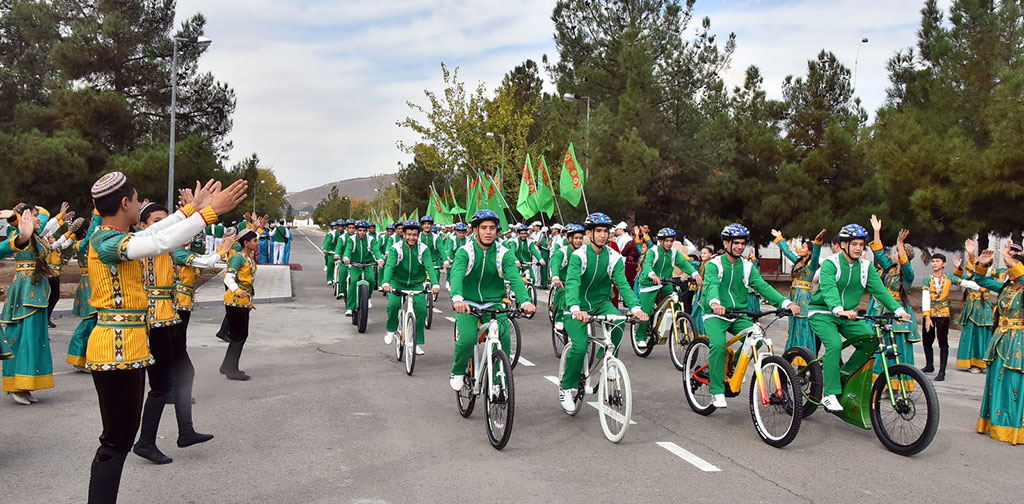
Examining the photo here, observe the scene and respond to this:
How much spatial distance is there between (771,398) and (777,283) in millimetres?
24660

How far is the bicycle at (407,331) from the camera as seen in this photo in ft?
32.4

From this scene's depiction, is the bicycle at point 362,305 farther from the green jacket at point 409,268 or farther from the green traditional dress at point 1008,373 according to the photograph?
the green traditional dress at point 1008,373

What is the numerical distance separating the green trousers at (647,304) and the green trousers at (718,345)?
148 inches

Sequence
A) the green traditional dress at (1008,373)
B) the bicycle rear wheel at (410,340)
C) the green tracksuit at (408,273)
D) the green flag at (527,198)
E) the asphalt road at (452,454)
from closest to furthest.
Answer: the asphalt road at (452,454) < the green traditional dress at (1008,373) < the bicycle rear wheel at (410,340) < the green tracksuit at (408,273) < the green flag at (527,198)

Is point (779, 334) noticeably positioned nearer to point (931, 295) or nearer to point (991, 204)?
point (931, 295)

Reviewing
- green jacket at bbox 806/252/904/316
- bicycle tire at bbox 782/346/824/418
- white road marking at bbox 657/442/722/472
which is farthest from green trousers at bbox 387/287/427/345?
green jacket at bbox 806/252/904/316

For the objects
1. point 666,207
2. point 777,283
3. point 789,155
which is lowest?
point 777,283

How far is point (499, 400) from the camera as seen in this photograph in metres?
6.51

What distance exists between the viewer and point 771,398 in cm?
676

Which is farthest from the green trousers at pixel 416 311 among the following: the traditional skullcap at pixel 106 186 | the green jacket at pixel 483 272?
the traditional skullcap at pixel 106 186

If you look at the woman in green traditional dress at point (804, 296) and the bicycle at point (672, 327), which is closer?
the woman in green traditional dress at point (804, 296)

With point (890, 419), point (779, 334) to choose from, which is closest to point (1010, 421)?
point (890, 419)

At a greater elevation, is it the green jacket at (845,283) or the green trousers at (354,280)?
the green jacket at (845,283)

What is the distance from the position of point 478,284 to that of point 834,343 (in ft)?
10.7
